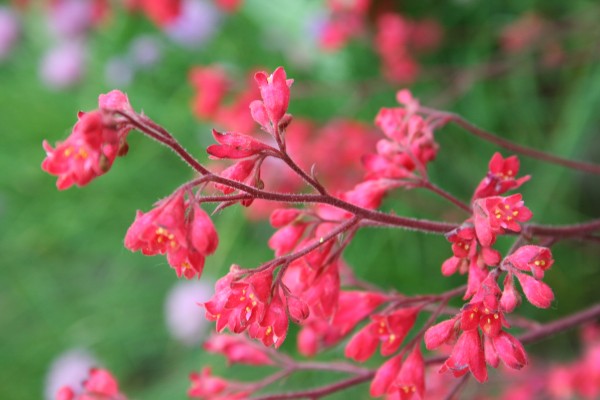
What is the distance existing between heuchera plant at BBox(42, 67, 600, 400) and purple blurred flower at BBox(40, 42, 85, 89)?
1.76 metres

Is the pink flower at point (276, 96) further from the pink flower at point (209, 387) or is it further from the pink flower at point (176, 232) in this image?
the pink flower at point (209, 387)

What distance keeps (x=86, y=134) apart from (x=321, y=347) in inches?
17.7

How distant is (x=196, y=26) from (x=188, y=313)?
87 cm

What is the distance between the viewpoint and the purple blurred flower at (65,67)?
91.7 inches

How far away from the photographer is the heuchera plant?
535 millimetres

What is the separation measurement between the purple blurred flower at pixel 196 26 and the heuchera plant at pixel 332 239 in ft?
4.73

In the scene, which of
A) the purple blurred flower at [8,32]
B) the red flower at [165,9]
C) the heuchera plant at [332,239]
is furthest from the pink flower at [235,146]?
the purple blurred flower at [8,32]

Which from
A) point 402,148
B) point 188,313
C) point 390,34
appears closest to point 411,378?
point 402,148

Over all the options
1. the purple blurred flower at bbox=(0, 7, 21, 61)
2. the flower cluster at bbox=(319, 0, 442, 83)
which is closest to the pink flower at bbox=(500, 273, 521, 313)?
the flower cluster at bbox=(319, 0, 442, 83)

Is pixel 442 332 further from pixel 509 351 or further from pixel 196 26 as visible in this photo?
pixel 196 26

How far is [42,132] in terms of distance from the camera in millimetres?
2363

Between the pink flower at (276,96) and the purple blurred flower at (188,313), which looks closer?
the pink flower at (276,96)

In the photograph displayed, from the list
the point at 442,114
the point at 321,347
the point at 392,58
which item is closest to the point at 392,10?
the point at 392,58

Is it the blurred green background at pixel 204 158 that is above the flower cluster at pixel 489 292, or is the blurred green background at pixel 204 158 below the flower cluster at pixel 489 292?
above
